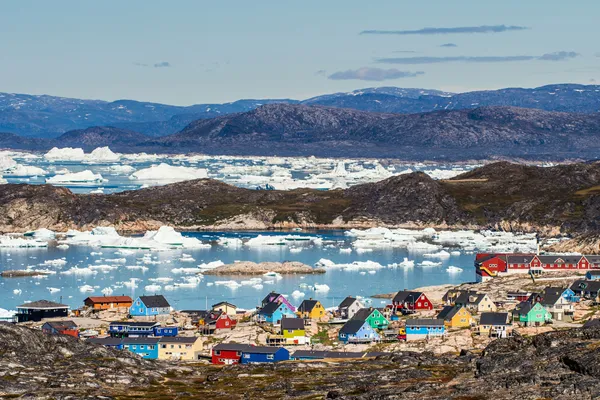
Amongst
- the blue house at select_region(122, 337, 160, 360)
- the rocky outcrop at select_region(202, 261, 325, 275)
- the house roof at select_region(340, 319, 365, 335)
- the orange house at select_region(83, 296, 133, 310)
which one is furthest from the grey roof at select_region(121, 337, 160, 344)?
the rocky outcrop at select_region(202, 261, 325, 275)

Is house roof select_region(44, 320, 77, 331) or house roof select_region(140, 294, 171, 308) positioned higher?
house roof select_region(140, 294, 171, 308)

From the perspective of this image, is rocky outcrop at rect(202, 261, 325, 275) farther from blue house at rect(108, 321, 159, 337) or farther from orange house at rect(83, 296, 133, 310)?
blue house at rect(108, 321, 159, 337)

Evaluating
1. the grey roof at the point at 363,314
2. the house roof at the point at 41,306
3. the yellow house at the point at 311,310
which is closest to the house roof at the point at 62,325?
the house roof at the point at 41,306

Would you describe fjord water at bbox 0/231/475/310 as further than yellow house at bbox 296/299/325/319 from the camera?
Yes

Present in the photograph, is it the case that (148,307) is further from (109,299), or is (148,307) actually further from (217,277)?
(217,277)

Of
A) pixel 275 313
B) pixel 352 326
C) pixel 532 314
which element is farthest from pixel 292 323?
pixel 532 314

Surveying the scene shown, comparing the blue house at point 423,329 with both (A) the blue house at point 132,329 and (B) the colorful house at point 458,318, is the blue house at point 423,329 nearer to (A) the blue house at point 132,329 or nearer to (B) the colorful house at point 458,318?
(B) the colorful house at point 458,318
